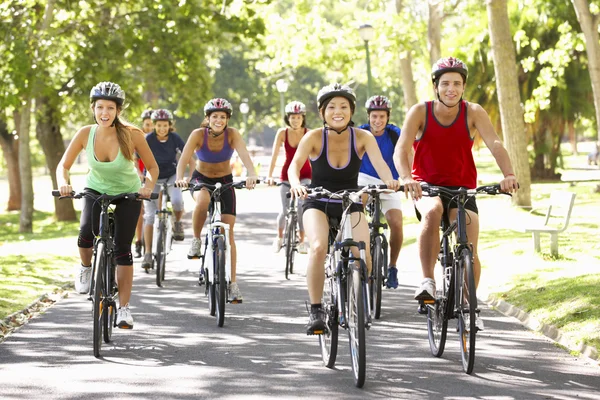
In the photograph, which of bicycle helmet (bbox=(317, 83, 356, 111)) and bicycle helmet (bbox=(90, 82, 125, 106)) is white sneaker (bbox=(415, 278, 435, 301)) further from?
bicycle helmet (bbox=(90, 82, 125, 106))

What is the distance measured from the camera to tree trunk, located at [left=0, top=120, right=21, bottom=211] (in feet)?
107

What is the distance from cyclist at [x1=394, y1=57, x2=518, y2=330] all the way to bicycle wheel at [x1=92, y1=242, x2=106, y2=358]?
2.25m

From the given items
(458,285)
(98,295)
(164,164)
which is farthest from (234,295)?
(164,164)

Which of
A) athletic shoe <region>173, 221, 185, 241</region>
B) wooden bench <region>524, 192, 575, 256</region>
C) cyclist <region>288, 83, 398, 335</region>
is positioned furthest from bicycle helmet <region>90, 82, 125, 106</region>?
wooden bench <region>524, 192, 575, 256</region>

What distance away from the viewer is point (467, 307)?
706 cm

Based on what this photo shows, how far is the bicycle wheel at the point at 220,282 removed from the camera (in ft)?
30.8

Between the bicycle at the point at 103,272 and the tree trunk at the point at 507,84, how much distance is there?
13705 millimetres

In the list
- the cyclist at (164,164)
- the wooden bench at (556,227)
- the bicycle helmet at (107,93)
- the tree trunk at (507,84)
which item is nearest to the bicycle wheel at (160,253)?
the cyclist at (164,164)

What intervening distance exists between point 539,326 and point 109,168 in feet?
12.6

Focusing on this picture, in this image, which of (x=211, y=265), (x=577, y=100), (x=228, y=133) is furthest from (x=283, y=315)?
(x=577, y=100)

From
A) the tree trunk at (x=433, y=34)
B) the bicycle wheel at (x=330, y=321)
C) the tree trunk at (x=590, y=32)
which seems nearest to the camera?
the bicycle wheel at (x=330, y=321)

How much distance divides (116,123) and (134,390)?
95.5 inches

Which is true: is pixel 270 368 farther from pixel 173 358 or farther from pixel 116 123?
pixel 116 123

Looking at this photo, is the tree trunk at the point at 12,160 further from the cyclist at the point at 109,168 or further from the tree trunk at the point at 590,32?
the cyclist at the point at 109,168
